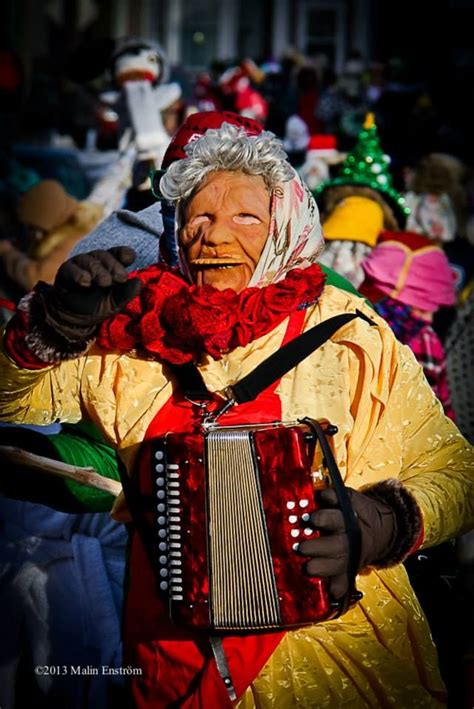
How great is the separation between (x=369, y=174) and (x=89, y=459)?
9.21 ft

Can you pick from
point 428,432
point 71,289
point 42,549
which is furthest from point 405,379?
point 42,549

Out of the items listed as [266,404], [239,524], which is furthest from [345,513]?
[266,404]

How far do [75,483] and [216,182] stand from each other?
4.08 ft

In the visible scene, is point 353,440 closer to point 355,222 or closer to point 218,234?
point 218,234

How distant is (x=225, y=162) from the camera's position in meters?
2.57

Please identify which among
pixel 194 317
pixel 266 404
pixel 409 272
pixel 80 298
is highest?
pixel 80 298

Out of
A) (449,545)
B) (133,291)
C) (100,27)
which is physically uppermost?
(133,291)

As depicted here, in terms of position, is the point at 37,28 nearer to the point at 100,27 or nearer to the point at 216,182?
the point at 100,27

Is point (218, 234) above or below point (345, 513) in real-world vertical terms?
above

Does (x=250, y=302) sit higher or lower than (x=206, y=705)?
higher

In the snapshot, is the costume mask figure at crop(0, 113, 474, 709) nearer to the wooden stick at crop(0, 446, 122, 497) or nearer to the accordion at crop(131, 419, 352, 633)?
the accordion at crop(131, 419, 352, 633)

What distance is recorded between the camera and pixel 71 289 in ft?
7.20

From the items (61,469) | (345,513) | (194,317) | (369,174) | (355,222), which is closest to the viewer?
(345,513)

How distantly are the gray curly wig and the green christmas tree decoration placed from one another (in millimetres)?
2902
